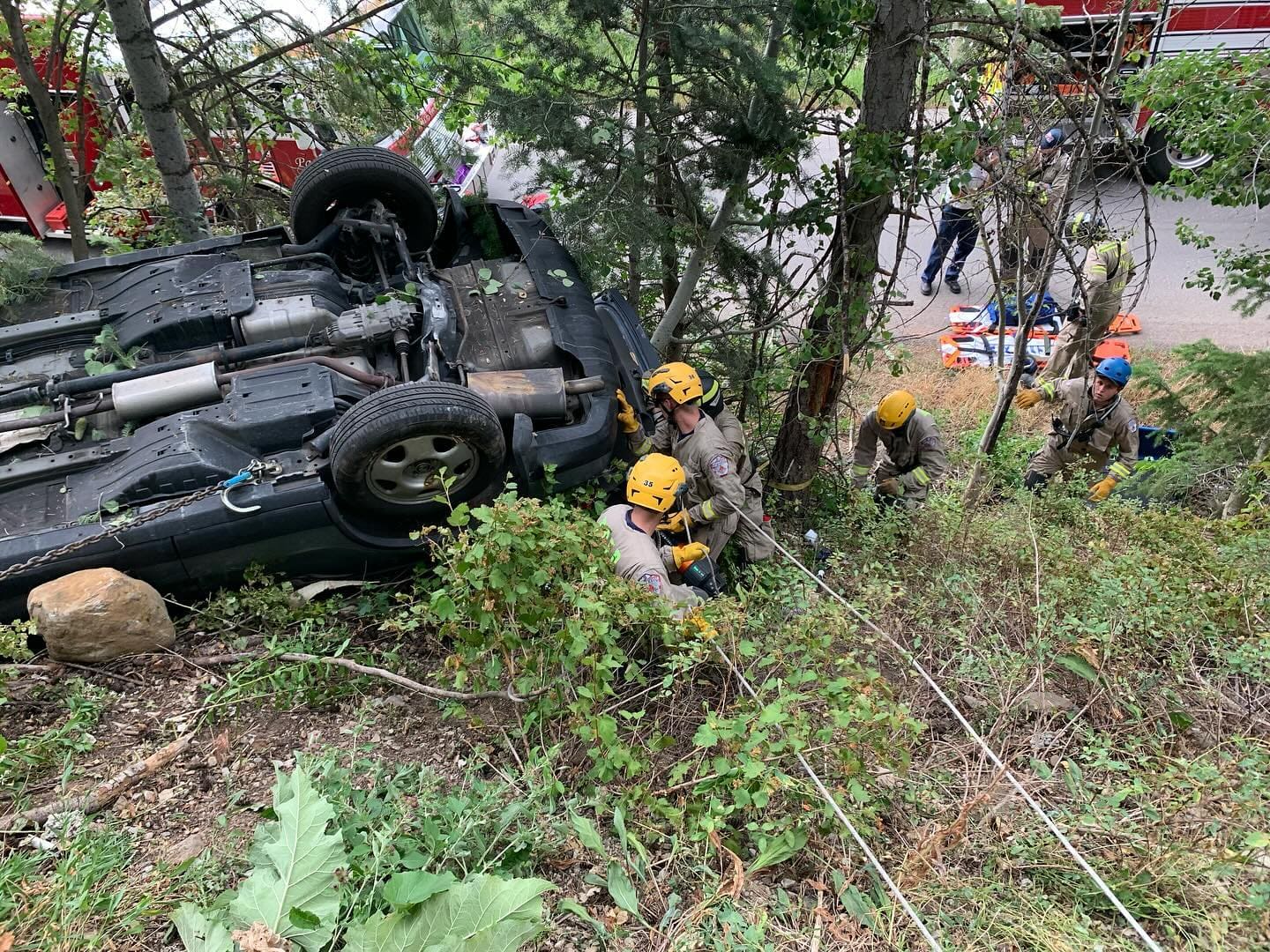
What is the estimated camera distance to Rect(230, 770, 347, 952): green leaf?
1.79m

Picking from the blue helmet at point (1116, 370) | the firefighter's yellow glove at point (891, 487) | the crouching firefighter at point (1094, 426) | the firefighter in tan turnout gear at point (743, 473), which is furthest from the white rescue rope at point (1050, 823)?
the blue helmet at point (1116, 370)

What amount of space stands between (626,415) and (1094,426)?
3.66 meters

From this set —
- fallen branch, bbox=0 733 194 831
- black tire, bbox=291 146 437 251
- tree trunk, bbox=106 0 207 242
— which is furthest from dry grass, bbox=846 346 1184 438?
fallen branch, bbox=0 733 194 831

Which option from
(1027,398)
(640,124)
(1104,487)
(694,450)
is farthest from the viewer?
(1027,398)

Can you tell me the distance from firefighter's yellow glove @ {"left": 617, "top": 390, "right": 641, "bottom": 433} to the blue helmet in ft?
11.4

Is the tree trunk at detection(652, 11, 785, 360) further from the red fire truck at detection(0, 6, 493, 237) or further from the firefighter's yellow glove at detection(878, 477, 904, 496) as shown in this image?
the red fire truck at detection(0, 6, 493, 237)

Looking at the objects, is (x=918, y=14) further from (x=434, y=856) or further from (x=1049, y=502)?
(x=434, y=856)

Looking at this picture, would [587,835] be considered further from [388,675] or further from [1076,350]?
[1076,350]

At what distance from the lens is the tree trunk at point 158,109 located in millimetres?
4879

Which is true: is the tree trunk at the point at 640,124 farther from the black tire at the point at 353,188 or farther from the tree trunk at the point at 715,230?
the black tire at the point at 353,188

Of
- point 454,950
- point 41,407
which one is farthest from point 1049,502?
point 41,407

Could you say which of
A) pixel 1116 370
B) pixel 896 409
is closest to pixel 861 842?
pixel 896 409

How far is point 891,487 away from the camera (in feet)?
19.7

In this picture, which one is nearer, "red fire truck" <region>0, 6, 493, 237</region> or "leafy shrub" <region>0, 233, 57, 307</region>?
"leafy shrub" <region>0, 233, 57, 307</region>
